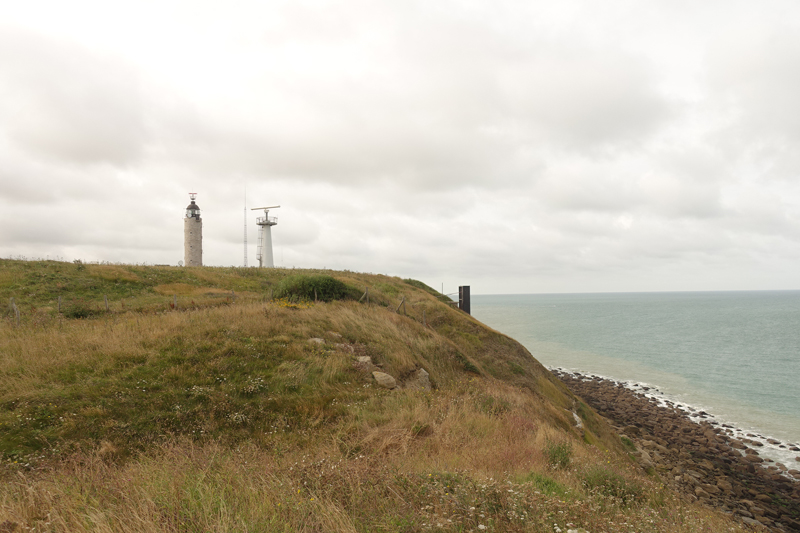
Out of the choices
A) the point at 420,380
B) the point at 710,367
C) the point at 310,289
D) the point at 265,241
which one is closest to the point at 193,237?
the point at 265,241

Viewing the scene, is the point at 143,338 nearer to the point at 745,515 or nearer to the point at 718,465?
the point at 745,515

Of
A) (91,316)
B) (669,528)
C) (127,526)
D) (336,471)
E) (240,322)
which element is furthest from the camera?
(91,316)

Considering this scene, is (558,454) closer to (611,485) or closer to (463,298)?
(611,485)

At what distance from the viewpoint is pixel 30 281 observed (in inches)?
946

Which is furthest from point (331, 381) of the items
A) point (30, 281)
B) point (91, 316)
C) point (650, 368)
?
point (650, 368)

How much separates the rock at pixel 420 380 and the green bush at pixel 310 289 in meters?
9.38

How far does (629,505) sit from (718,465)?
70.3ft

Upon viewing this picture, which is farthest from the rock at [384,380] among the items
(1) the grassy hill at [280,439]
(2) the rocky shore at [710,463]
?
(2) the rocky shore at [710,463]

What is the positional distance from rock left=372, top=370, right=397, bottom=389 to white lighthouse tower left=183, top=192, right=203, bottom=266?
4717 centimetres

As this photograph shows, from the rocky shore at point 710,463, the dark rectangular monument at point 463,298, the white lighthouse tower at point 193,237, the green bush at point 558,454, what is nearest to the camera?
the green bush at point 558,454

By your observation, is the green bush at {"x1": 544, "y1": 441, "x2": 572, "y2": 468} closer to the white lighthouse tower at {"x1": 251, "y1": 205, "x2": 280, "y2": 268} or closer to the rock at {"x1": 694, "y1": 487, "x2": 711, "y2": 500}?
the rock at {"x1": 694, "y1": 487, "x2": 711, "y2": 500}

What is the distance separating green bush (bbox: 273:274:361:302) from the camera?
69.3ft

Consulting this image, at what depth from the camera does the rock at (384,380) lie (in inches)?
433

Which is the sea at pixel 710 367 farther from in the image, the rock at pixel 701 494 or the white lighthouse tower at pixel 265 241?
the white lighthouse tower at pixel 265 241
